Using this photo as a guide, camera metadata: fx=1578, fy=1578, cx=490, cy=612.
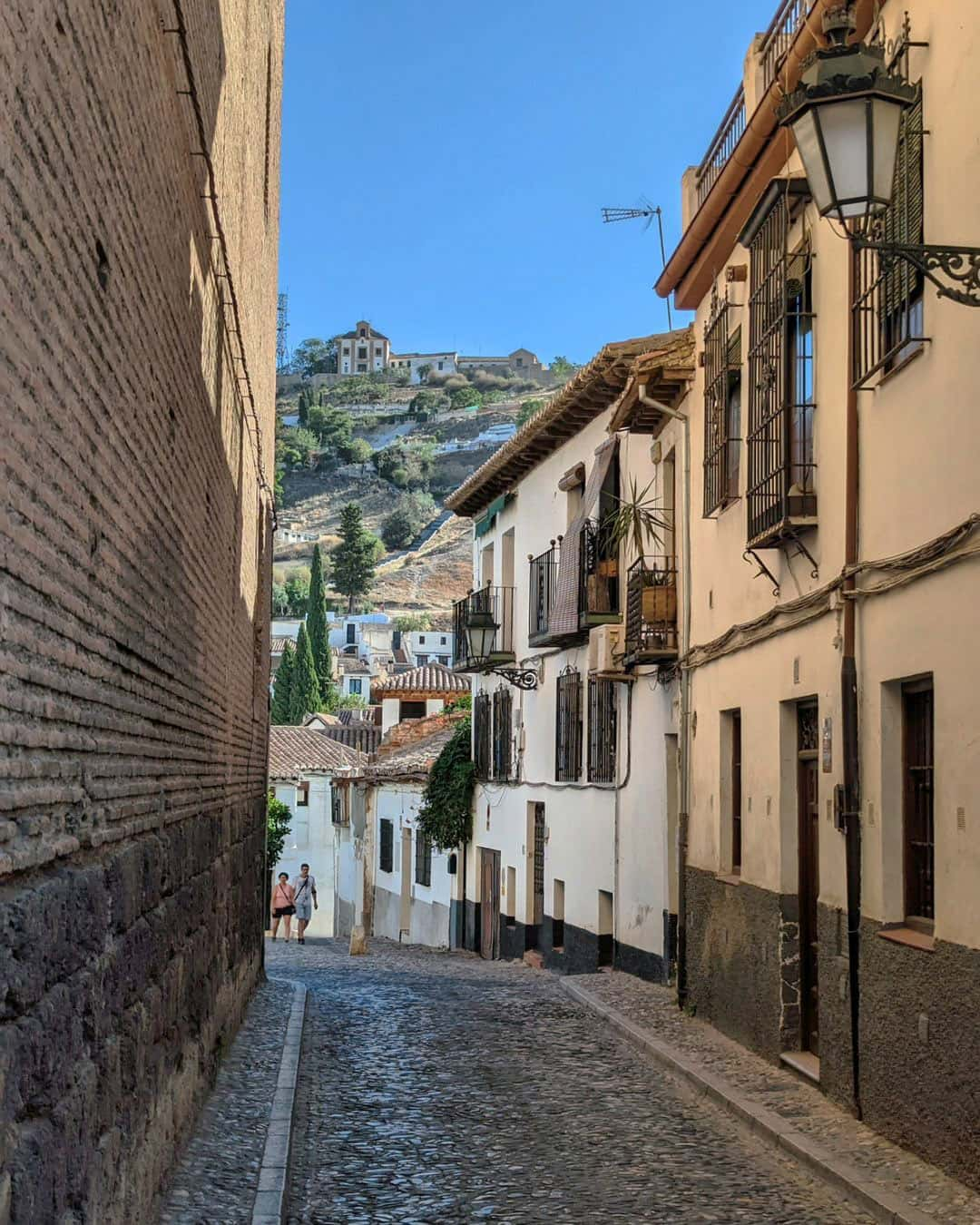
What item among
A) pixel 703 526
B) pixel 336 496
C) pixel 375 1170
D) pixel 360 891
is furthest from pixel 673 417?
pixel 336 496

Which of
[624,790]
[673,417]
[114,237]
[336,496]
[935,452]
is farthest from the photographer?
[336,496]

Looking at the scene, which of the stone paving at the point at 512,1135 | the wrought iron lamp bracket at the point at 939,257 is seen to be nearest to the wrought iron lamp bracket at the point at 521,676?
the stone paving at the point at 512,1135

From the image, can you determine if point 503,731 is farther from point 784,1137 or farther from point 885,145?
point 885,145

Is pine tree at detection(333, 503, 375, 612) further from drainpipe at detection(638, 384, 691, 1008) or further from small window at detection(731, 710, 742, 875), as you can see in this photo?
small window at detection(731, 710, 742, 875)

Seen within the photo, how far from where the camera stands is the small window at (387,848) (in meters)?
34.9

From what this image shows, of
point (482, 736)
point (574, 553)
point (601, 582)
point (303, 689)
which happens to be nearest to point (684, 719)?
point (601, 582)

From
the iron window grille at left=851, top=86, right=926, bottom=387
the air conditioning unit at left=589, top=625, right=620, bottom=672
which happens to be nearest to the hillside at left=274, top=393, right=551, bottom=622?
the air conditioning unit at left=589, top=625, right=620, bottom=672

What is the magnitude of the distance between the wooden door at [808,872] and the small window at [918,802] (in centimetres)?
202

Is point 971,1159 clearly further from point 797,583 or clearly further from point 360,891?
point 360,891

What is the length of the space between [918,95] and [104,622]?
5.54 m

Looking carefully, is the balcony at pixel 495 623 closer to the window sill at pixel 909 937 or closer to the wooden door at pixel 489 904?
the wooden door at pixel 489 904

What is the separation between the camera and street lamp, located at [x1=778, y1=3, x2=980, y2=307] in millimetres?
6234

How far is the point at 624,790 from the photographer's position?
18906 mm

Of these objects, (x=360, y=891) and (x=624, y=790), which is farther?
(x=360, y=891)
